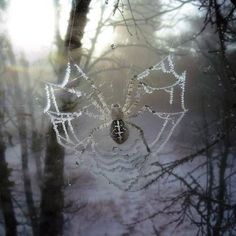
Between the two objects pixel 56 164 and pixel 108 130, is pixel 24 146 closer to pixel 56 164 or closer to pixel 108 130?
pixel 56 164

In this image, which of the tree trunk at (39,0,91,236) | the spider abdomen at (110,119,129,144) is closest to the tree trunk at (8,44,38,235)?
the tree trunk at (39,0,91,236)

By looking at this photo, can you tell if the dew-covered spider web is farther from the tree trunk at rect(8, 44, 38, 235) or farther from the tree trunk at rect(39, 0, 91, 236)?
the tree trunk at rect(8, 44, 38, 235)

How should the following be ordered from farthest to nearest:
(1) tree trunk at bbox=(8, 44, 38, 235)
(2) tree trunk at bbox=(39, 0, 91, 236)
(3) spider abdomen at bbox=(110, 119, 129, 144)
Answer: (1) tree trunk at bbox=(8, 44, 38, 235) < (3) spider abdomen at bbox=(110, 119, 129, 144) < (2) tree trunk at bbox=(39, 0, 91, 236)

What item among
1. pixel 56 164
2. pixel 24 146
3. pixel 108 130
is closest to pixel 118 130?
pixel 56 164

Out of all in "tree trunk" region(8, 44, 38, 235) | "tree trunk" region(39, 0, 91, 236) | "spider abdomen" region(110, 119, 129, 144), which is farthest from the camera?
"tree trunk" region(8, 44, 38, 235)

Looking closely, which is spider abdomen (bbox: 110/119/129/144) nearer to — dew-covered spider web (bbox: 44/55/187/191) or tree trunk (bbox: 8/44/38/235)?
dew-covered spider web (bbox: 44/55/187/191)

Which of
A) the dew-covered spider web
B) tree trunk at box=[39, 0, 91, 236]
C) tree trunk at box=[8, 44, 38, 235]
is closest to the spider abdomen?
the dew-covered spider web

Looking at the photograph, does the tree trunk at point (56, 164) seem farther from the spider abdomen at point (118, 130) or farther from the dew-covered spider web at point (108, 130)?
the spider abdomen at point (118, 130)

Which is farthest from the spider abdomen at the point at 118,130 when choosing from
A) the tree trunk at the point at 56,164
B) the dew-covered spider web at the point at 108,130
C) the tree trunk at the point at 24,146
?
the tree trunk at the point at 24,146

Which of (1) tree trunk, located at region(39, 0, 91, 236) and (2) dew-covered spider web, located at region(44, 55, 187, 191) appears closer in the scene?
(1) tree trunk, located at region(39, 0, 91, 236)

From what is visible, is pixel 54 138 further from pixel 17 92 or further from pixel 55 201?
pixel 17 92

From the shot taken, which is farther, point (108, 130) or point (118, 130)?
point (108, 130)
